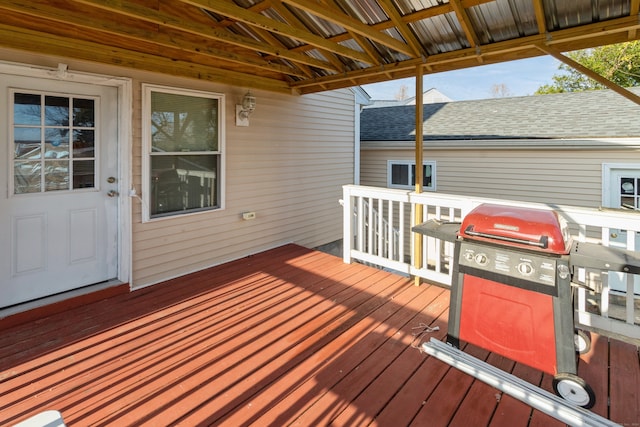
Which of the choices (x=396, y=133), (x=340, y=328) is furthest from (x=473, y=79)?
(x=340, y=328)

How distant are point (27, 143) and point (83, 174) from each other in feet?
1.57

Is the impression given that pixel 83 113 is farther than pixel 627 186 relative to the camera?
No

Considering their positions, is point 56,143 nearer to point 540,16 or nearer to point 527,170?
point 540,16

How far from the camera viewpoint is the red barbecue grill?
198cm

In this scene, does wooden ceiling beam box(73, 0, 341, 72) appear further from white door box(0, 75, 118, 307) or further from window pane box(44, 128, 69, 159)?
window pane box(44, 128, 69, 159)

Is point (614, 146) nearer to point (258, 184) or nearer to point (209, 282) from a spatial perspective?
point (258, 184)

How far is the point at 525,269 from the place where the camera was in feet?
6.84

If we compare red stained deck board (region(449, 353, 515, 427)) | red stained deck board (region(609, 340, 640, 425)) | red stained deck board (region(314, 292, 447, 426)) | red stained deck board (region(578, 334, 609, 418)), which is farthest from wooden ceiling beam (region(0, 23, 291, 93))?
red stained deck board (region(609, 340, 640, 425))

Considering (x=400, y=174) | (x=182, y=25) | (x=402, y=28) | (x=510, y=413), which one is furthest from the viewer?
(x=400, y=174)

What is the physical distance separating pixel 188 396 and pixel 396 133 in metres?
8.88

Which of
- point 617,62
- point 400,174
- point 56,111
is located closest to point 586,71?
point 56,111

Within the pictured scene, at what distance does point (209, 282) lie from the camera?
12.8 ft

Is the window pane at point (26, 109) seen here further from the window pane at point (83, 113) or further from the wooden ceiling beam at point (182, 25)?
the wooden ceiling beam at point (182, 25)

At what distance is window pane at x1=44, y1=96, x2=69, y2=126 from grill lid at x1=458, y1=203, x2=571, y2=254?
3.44 metres
